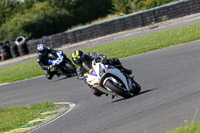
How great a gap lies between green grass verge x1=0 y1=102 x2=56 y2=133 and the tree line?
91.7 ft

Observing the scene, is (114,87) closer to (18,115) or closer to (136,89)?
(136,89)

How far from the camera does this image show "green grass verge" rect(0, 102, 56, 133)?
10.8m

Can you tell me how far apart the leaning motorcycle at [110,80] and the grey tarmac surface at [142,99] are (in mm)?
275

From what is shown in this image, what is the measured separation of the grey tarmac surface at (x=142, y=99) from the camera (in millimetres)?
7422

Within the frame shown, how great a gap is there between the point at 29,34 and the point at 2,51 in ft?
39.1

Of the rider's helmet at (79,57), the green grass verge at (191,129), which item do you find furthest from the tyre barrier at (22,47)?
the green grass verge at (191,129)

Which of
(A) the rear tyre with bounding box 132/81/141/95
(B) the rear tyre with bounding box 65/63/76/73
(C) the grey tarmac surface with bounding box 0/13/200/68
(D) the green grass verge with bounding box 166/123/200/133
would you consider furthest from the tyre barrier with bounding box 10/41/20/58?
(D) the green grass verge with bounding box 166/123/200/133

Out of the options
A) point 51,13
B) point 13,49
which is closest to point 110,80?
point 13,49

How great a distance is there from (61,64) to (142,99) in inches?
349

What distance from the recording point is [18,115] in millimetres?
12016

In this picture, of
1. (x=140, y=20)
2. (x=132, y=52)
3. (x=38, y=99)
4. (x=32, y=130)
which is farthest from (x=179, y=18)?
(x=32, y=130)

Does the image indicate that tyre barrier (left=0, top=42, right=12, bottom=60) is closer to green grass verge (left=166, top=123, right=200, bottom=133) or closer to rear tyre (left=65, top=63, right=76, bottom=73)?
rear tyre (left=65, top=63, right=76, bottom=73)

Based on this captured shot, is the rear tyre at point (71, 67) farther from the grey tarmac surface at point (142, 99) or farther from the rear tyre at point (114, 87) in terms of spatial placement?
the rear tyre at point (114, 87)

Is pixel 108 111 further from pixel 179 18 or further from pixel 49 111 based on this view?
pixel 179 18
